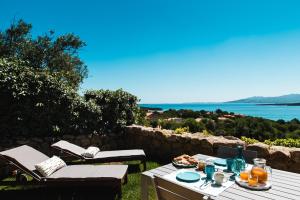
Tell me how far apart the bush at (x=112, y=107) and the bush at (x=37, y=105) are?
0.67m

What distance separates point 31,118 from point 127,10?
7871 mm

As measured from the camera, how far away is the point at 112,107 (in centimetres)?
884

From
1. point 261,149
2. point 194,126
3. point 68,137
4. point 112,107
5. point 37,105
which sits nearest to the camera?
point 261,149

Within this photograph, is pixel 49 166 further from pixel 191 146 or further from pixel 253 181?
pixel 191 146

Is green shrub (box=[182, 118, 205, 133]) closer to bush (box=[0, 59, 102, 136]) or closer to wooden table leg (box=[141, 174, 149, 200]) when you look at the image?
bush (box=[0, 59, 102, 136])

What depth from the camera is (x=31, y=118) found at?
708 centimetres

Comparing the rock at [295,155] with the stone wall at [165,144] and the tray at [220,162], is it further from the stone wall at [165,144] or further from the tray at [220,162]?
the tray at [220,162]

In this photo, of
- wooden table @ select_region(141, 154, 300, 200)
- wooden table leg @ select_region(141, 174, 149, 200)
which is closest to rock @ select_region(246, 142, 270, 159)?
wooden table @ select_region(141, 154, 300, 200)

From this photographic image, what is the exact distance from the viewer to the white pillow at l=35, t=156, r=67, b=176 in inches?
165

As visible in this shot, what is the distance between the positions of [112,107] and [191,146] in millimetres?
Answer: 3399

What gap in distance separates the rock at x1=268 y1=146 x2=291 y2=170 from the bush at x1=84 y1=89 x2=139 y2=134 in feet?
16.8

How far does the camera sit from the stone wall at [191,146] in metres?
5.13

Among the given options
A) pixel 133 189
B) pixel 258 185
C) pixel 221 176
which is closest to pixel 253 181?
pixel 258 185

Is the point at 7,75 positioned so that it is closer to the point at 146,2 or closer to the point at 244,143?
the point at 244,143
